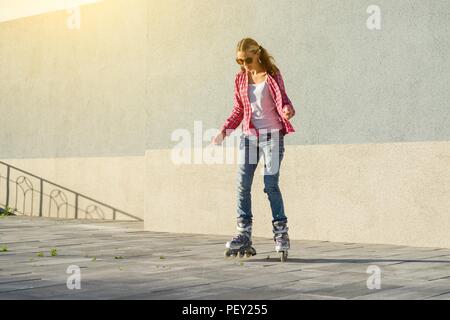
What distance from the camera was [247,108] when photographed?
18.0ft

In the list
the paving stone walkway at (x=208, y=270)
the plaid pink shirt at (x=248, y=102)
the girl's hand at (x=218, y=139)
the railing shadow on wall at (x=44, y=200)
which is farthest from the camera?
the railing shadow on wall at (x=44, y=200)

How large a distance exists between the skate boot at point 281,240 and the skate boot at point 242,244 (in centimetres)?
25

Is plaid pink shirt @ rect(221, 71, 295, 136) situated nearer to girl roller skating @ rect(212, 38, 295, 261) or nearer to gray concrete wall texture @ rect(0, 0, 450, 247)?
girl roller skating @ rect(212, 38, 295, 261)

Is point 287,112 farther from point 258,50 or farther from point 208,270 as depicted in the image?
point 208,270

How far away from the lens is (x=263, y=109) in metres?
5.44

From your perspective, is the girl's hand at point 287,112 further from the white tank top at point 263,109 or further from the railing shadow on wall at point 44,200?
the railing shadow on wall at point 44,200

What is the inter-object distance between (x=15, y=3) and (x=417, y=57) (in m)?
9.15

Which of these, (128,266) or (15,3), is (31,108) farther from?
(128,266)

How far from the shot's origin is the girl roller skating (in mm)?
5336

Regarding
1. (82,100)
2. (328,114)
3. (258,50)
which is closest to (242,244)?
(258,50)

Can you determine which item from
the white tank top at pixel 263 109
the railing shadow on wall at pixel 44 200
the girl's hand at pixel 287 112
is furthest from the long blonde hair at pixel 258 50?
the railing shadow on wall at pixel 44 200

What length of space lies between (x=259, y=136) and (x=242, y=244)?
88 cm

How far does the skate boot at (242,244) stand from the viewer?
17.8 feet

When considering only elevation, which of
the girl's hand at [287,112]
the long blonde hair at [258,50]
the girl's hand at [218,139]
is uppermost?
the long blonde hair at [258,50]
